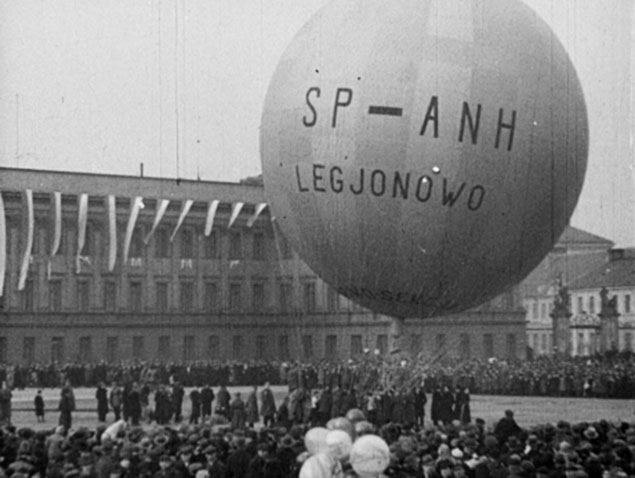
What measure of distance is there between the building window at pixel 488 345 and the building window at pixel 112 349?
1672cm

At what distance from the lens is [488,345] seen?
191 feet

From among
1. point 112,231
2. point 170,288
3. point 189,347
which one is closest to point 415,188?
point 112,231

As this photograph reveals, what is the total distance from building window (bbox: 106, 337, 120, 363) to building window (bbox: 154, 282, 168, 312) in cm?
286

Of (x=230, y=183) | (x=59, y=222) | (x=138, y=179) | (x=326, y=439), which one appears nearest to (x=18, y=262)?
(x=59, y=222)

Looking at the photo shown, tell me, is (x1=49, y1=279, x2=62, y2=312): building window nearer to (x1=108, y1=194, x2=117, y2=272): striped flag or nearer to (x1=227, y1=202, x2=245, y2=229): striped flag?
(x1=108, y1=194, x2=117, y2=272): striped flag

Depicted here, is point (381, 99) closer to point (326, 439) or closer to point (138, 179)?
point (326, 439)

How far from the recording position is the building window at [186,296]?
186ft

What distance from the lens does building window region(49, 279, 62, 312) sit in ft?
175

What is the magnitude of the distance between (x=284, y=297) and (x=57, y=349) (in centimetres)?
1100

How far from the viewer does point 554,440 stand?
591 inches

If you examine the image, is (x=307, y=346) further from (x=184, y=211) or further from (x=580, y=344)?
(x=580, y=344)

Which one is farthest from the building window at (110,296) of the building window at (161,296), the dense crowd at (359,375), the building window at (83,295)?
the dense crowd at (359,375)

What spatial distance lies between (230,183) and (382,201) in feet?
135

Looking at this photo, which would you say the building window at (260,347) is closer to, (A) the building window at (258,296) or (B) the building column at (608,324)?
(A) the building window at (258,296)
